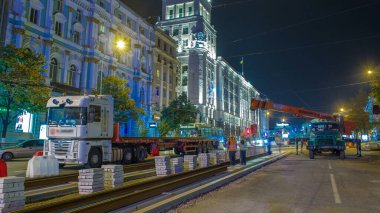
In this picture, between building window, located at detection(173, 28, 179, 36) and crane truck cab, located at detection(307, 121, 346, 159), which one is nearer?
crane truck cab, located at detection(307, 121, 346, 159)

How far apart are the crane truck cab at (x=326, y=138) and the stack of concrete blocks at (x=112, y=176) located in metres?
21.5

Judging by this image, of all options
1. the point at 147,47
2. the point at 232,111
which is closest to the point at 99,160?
the point at 147,47

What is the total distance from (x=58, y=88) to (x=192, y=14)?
59.4 meters

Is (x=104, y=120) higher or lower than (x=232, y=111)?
lower

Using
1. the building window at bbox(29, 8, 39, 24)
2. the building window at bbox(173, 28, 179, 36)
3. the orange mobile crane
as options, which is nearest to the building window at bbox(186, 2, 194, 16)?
the building window at bbox(173, 28, 179, 36)

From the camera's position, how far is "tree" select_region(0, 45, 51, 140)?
25.1 meters

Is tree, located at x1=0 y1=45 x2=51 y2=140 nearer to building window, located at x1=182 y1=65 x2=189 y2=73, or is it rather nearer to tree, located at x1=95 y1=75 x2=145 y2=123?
tree, located at x1=95 y1=75 x2=145 y2=123

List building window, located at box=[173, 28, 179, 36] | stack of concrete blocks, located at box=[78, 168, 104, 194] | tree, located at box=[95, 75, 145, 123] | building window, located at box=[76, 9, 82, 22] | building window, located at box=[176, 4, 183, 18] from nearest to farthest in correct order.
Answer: stack of concrete blocks, located at box=[78, 168, 104, 194] → tree, located at box=[95, 75, 145, 123] → building window, located at box=[76, 9, 82, 22] → building window, located at box=[173, 28, 179, 36] → building window, located at box=[176, 4, 183, 18]

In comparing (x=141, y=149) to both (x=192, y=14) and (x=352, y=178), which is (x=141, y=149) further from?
(x=192, y=14)

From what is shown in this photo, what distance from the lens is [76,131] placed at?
51.0 ft

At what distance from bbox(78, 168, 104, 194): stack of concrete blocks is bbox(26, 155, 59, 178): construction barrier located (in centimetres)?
485

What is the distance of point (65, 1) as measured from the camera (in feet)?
122

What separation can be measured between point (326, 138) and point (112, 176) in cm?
2217

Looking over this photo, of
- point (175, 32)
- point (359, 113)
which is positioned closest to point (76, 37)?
point (175, 32)
